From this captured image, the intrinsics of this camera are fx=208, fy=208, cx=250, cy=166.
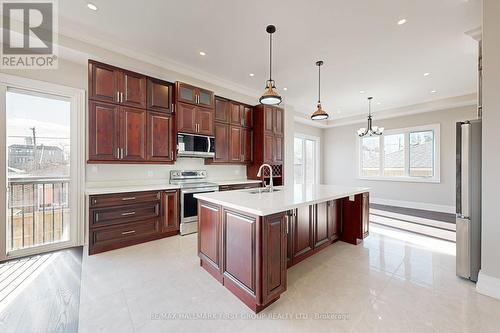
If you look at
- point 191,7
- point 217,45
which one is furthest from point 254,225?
point 217,45

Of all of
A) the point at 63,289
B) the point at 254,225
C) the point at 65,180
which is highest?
the point at 65,180

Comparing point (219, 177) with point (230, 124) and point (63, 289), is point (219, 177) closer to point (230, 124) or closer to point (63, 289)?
point (230, 124)

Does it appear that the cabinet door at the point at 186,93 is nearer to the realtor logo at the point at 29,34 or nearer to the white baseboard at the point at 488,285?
the realtor logo at the point at 29,34

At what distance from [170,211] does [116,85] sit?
7.18ft

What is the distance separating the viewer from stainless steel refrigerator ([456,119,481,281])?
222cm

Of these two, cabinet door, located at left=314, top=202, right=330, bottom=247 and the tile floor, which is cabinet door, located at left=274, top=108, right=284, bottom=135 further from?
the tile floor

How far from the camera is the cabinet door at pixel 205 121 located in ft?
13.5

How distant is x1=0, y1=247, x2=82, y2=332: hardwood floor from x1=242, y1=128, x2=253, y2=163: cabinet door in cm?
352

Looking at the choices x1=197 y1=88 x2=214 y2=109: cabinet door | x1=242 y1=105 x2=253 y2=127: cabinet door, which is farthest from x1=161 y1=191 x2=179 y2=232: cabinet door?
x1=242 y1=105 x2=253 y2=127: cabinet door

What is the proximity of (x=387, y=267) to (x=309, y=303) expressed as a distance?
135 cm

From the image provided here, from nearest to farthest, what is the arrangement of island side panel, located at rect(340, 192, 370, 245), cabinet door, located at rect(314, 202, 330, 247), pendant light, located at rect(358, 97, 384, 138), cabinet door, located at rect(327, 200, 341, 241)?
cabinet door, located at rect(314, 202, 330, 247) → cabinet door, located at rect(327, 200, 341, 241) → island side panel, located at rect(340, 192, 370, 245) → pendant light, located at rect(358, 97, 384, 138)

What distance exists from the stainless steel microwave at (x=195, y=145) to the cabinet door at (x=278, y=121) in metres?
1.80

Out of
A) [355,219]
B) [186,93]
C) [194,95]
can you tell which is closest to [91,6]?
[186,93]

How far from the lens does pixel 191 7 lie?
250 centimetres
